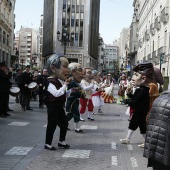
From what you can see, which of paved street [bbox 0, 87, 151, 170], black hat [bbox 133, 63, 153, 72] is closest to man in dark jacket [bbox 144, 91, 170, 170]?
paved street [bbox 0, 87, 151, 170]

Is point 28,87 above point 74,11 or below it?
below

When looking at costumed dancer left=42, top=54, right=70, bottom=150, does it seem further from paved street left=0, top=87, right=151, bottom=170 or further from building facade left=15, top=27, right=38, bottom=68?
building facade left=15, top=27, right=38, bottom=68

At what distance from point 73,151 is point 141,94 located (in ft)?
5.78

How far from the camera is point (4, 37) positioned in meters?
49.2

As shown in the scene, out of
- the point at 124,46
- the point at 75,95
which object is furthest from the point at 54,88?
the point at 124,46

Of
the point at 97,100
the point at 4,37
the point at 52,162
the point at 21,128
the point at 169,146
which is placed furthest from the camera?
the point at 4,37

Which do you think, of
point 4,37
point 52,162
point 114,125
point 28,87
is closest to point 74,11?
point 4,37

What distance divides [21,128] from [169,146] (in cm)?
701

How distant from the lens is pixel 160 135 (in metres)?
3.01

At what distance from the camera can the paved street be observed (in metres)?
5.60

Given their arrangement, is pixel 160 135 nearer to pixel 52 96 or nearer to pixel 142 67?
pixel 142 67

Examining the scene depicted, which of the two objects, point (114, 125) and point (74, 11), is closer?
point (114, 125)

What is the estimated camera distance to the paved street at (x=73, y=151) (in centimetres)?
560

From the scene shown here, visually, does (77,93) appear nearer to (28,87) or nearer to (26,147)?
(26,147)
